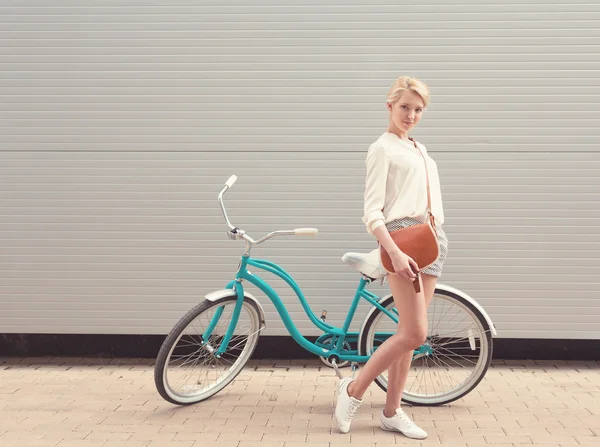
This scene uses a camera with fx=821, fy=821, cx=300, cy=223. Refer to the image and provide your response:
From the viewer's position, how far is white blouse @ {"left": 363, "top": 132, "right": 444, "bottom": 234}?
4176mm

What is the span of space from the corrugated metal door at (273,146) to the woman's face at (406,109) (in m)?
1.52

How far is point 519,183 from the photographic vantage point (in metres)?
5.69

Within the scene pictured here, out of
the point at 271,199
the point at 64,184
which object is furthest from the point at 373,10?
the point at 64,184

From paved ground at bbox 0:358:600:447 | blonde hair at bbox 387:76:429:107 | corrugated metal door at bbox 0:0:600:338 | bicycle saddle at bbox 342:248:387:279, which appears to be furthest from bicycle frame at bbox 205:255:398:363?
blonde hair at bbox 387:76:429:107

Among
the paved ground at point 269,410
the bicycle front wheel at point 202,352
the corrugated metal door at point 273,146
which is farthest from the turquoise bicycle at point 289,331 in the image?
the corrugated metal door at point 273,146

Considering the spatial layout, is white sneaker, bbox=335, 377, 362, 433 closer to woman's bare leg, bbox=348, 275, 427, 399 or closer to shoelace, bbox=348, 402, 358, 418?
shoelace, bbox=348, 402, 358, 418

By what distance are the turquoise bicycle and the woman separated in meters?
0.51

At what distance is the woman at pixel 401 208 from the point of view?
13.6 ft

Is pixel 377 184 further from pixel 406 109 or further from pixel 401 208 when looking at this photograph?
pixel 406 109

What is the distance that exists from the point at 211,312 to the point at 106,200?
1466 millimetres

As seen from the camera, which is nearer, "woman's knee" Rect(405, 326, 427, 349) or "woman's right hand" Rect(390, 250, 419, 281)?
"woman's right hand" Rect(390, 250, 419, 281)

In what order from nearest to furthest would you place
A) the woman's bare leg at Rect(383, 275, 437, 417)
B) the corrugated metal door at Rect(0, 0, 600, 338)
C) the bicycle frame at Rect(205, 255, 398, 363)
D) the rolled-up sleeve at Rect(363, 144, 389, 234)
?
the rolled-up sleeve at Rect(363, 144, 389, 234)
the woman's bare leg at Rect(383, 275, 437, 417)
the bicycle frame at Rect(205, 255, 398, 363)
the corrugated metal door at Rect(0, 0, 600, 338)

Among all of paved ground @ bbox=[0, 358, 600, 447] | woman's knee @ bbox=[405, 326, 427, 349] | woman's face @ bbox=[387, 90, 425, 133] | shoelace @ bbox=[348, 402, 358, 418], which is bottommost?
paved ground @ bbox=[0, 358, 600, 447]

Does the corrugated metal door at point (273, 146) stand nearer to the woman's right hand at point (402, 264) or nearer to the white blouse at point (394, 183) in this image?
the white blouse at point (394, 183)
